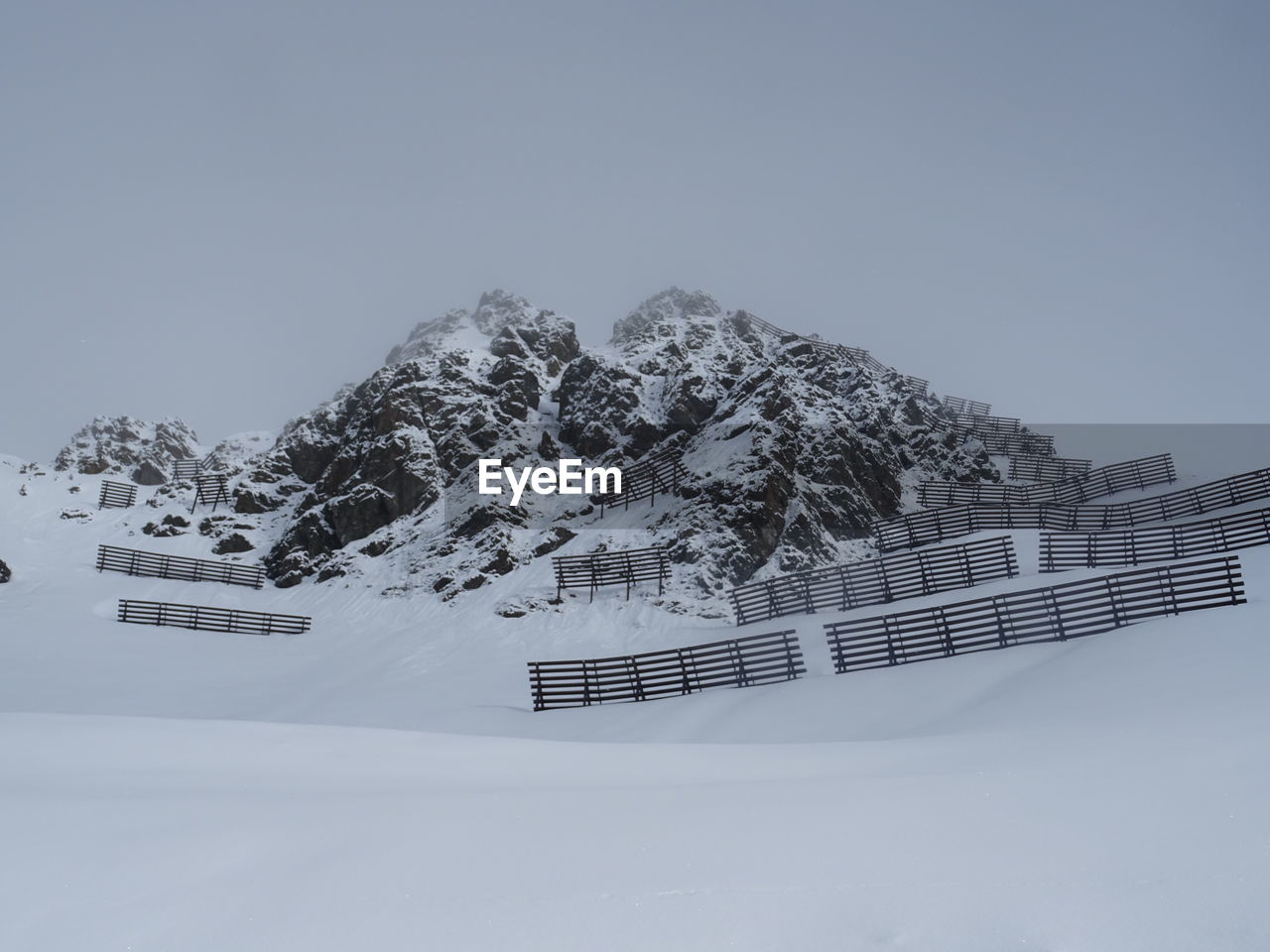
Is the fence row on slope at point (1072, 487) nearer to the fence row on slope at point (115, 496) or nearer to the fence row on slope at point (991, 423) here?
the fence row on slope at point (991, 423)

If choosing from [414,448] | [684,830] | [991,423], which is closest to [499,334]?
[414,448]

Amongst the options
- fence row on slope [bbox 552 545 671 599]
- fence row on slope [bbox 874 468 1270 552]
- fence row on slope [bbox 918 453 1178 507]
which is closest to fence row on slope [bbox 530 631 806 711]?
fence row on slope [bbox 552 545 671 599]

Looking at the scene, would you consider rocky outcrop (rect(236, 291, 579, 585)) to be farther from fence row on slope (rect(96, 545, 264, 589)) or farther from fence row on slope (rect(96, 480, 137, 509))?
fence row on slope (rect(96, 480, 137, 509))

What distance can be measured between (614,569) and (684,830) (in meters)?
27.6

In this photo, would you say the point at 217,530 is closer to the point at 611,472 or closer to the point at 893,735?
the point at 611,472

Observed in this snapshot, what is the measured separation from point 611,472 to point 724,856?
39.8 metres

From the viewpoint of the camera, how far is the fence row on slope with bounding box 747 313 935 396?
55.9 m

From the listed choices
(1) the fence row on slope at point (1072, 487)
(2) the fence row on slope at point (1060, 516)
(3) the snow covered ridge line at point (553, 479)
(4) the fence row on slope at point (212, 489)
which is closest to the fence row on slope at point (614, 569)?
(3) the snow covered ridge line at point (553, 479)

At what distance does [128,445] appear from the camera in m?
79.3

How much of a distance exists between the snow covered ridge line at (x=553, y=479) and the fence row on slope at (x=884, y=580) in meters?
17.4

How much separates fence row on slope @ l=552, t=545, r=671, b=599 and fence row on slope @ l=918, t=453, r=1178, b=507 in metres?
18.5

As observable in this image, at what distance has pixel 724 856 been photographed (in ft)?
16.6

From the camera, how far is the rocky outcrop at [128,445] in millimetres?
75875

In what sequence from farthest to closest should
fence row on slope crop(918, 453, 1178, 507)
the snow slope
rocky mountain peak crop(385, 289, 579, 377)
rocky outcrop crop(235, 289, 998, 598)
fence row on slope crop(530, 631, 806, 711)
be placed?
1. rocky mountain peak crop(385, 289, 579, 377)
2. fence row on slope crop(918, 453, 1178, 507)
3. rocky outcrop crop(235, 289, 998, 598)
4. fence row on slope crop(530, 631, 806, 711)
5. the snow slope
